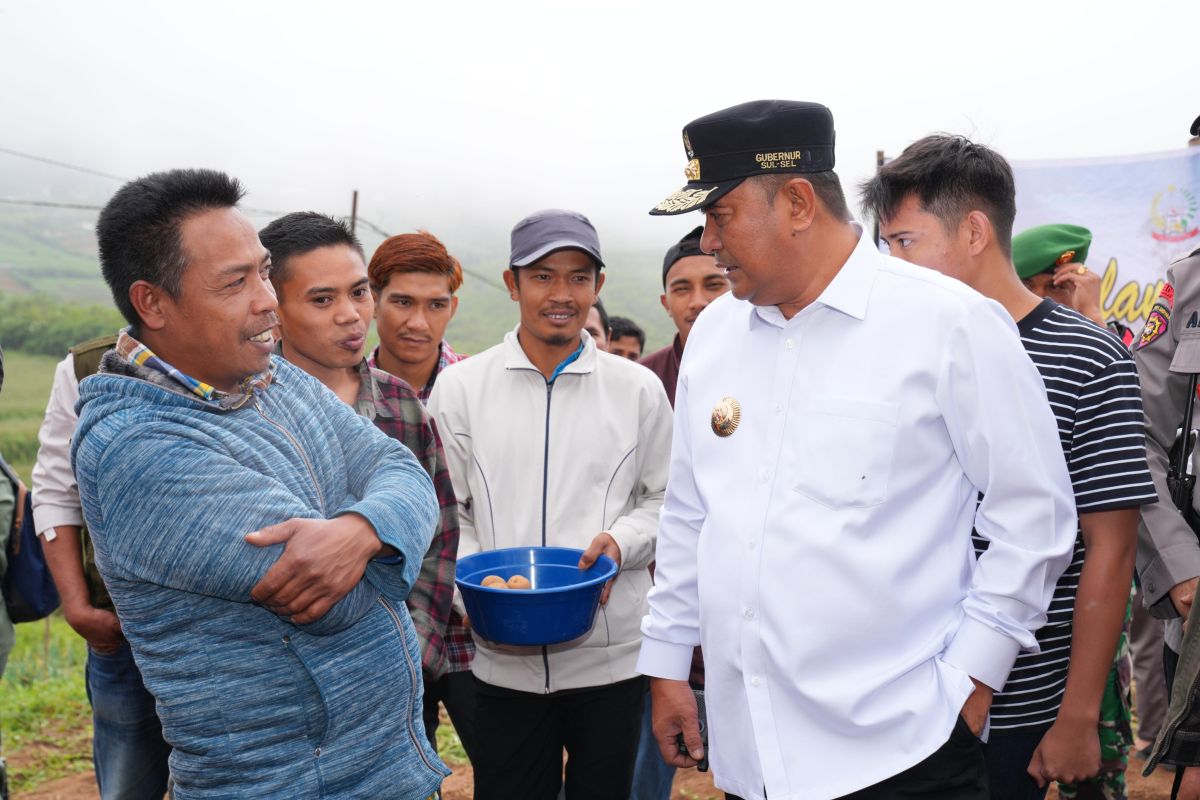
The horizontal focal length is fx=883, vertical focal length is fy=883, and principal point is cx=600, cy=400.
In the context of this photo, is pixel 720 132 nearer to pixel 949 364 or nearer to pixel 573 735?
pixel 949 364

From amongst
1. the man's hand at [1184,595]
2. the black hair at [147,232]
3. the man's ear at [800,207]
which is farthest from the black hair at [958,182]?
the black hair at [147,232]


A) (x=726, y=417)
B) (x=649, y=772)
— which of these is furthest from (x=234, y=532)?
(x=649, y=772)

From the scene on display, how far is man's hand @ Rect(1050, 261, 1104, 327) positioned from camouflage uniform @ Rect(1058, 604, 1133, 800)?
1123 mm

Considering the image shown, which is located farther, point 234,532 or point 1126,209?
point 1126,209

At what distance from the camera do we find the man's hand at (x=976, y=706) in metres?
1.75

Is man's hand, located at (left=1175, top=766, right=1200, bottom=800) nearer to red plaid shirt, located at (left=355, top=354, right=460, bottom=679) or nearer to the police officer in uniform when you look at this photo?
the police officer in uniform

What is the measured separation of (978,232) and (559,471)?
4.94ft

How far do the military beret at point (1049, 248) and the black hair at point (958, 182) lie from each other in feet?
2.06

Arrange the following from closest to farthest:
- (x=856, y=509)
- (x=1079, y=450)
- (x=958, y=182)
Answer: (x=856, y=509), (x=1079, y=450), (x=958, y=182)

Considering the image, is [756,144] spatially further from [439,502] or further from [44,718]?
[44,718]

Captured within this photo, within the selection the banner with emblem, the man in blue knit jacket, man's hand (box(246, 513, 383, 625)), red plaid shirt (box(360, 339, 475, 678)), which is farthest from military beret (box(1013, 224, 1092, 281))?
the banner with emblem

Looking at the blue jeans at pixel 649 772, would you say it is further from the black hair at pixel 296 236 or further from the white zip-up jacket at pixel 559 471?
the black hair at pixel 296 236

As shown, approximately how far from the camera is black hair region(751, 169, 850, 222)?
1.93 m

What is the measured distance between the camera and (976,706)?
1753 millimetres
